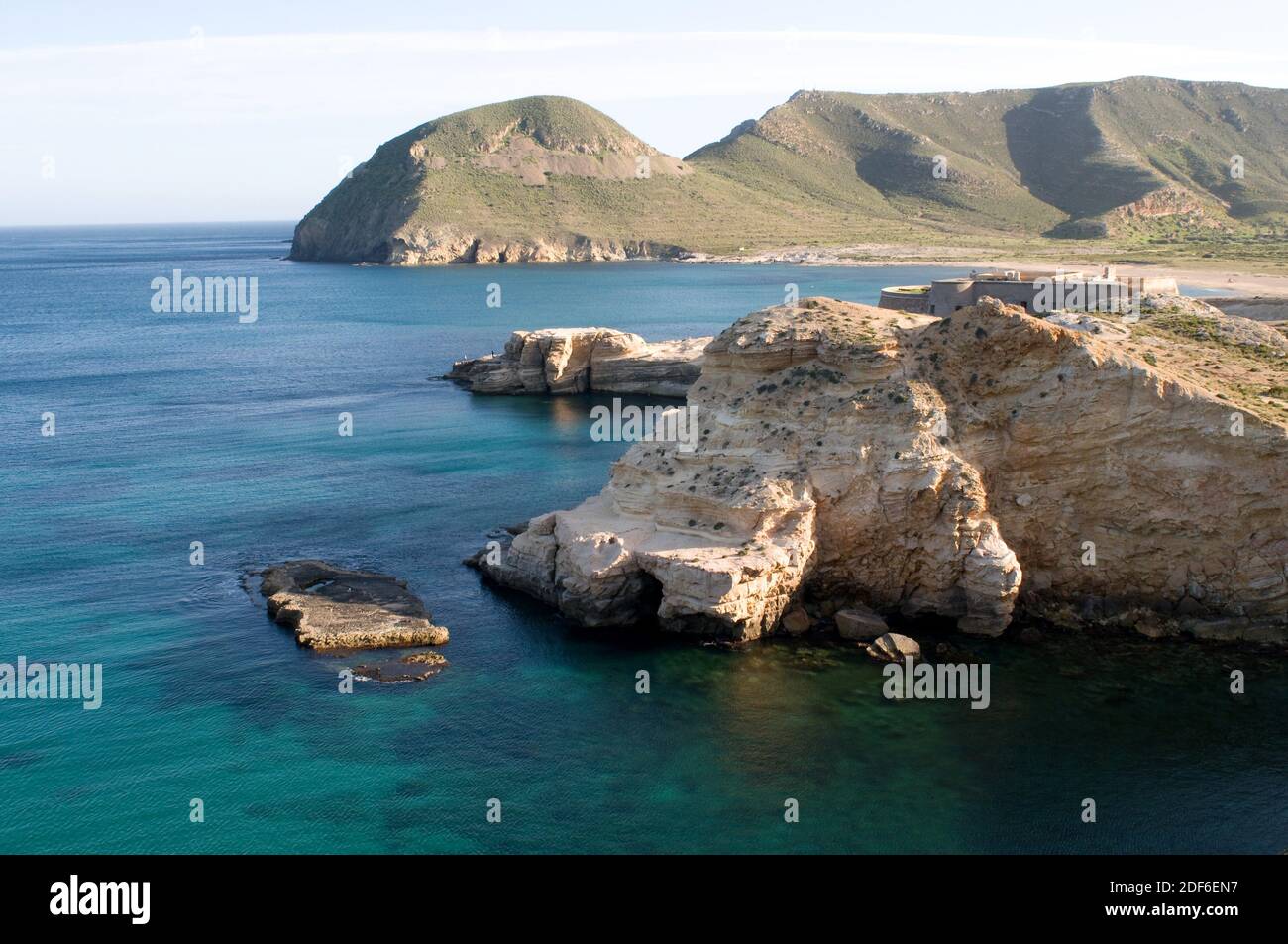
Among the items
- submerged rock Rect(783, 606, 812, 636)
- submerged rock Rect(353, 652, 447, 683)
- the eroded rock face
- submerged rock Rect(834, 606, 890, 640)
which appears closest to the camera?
submerged rock Rect(353, 652, 447, 683)

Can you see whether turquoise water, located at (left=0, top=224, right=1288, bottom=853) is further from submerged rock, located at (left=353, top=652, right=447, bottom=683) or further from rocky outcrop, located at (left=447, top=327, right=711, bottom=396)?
rocky outcrop, located at (left=447, top=327, right=711, bottom=396)

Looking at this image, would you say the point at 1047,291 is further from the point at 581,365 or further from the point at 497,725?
the point at 581,365

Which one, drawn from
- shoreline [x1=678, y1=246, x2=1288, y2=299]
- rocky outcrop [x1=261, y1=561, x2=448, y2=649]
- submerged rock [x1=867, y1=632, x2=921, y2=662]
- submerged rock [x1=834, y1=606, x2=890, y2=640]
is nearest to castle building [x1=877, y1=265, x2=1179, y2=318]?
submerged rock [x1=834, y1=606, x2=890, y2=640]

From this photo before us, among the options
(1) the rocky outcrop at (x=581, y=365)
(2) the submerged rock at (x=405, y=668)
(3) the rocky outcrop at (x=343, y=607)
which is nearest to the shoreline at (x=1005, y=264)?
(1) the rocky outcrop at (x=581, y=365)

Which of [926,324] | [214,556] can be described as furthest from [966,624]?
[214,556]

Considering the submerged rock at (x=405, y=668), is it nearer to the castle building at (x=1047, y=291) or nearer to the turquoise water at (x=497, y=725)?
the turquoise water at (x=497, y=725)
